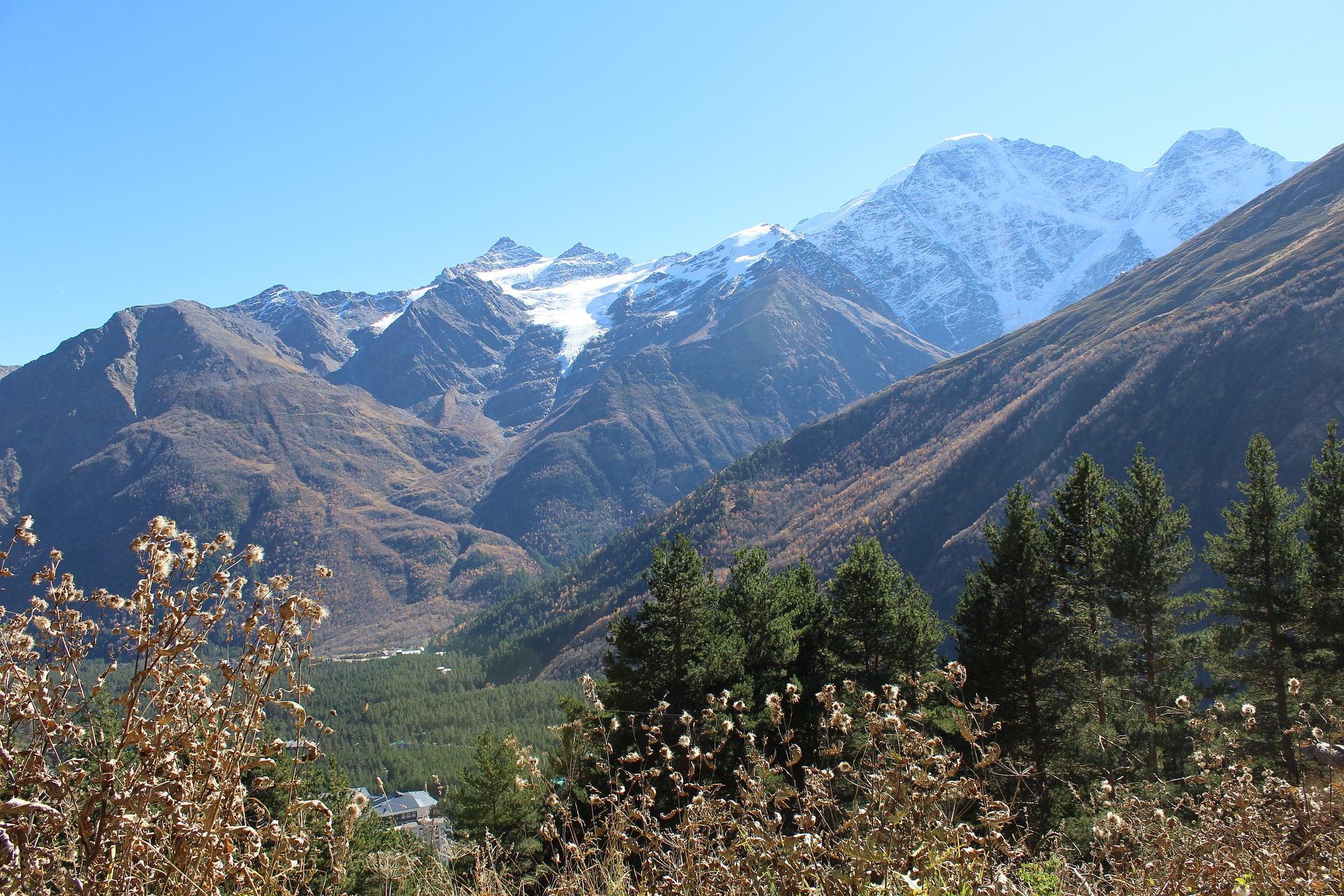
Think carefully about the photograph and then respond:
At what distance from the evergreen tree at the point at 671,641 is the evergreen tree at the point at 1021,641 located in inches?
235

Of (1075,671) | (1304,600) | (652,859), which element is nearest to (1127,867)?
(652,859)

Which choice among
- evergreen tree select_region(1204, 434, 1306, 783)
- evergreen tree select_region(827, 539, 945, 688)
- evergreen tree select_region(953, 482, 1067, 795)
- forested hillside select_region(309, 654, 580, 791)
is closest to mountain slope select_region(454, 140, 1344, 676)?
forested hillside select_region(309, 654, 580, 791)

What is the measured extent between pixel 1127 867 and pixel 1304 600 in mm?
16035

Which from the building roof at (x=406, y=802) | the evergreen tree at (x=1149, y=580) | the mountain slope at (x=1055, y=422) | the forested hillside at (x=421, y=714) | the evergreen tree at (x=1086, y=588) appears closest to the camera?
the evergreen tree at (x=1086, y=588)

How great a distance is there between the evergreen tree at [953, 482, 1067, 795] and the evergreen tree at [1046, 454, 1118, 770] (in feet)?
1.41

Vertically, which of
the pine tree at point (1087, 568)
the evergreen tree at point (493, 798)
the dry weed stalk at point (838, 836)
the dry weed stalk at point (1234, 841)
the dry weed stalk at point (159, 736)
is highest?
the dry weed stalk at point (159, 736)

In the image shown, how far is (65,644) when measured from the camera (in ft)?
8.43

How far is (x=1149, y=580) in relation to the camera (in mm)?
17094

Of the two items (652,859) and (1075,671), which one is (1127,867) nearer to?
(652,859)

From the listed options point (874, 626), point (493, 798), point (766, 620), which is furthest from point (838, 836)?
point (493, 798)

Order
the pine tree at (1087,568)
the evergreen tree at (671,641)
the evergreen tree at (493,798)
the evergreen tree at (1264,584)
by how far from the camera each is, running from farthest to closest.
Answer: the evergreen tree at (493,798) → the evergreen tree at (671,641) → the pine tree at (1087,568) → the evergreen tree at (1264,584)

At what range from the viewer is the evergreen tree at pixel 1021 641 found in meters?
16.2

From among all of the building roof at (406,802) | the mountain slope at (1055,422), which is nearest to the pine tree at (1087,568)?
the building roof at (406,802)

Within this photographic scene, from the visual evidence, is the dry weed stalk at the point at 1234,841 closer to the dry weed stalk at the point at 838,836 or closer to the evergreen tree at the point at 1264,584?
the dry weed stalk at the point at 838,836
